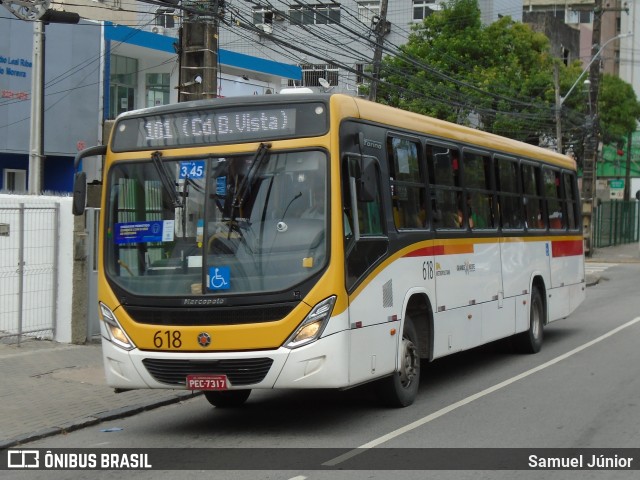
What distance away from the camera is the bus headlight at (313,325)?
857cm

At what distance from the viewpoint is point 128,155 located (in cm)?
954

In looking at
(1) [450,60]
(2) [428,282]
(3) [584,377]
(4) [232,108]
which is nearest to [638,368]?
(3) [584,377]

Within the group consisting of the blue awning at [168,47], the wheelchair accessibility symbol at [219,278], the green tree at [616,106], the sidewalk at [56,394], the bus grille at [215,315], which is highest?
the green tree at [616,106]

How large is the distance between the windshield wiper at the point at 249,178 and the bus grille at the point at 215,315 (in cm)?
92

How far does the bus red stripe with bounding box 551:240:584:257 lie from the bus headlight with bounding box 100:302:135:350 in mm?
8612

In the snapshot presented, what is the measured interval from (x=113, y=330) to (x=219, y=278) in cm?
130

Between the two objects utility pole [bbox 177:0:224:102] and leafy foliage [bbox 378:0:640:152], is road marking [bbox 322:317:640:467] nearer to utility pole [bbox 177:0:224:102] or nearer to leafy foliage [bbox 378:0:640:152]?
utility pole [bbox 177:0:224:102]

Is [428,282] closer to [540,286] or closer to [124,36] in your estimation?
[540,286]

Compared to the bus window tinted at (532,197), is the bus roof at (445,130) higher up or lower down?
higher up

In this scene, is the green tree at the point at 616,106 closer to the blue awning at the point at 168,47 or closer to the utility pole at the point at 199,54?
the blue awning at the point at 168,47

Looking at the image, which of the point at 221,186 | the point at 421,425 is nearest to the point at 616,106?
the point at 421,425

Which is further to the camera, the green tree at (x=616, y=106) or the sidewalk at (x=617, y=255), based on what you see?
the green tree at (x=616, y=106)

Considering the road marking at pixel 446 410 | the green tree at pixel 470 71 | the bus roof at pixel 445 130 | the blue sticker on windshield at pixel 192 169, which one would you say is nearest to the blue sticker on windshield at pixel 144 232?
the blue sticker on windshield at pixel 192 169

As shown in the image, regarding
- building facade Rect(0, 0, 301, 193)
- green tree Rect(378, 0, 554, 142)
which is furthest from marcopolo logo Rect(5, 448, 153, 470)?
green tree Rect(378, 0, 554, 142)
